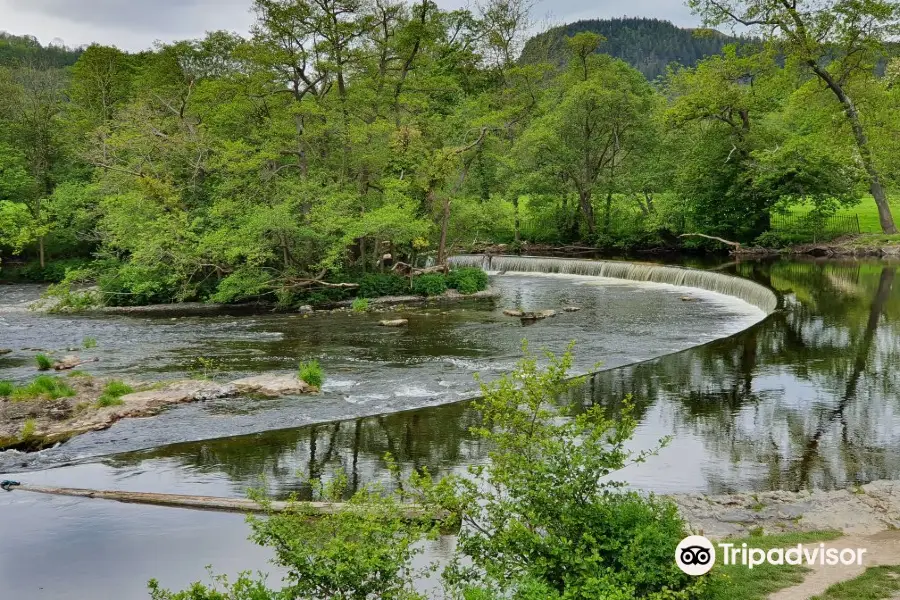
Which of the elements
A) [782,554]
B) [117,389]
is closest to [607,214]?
[117,389]

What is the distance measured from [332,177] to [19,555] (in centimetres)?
2727

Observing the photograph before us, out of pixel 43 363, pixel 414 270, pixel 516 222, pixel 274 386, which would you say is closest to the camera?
pixel 274 386

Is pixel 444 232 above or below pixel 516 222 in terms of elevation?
below

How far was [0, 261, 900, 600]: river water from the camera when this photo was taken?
11.5m

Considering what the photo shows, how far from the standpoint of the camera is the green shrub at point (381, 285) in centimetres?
3484

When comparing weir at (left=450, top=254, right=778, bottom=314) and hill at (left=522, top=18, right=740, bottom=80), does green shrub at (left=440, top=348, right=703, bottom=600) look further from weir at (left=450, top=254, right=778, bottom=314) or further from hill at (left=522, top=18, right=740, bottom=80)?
hill at (left=522, top=18, right=740, bottom=80)

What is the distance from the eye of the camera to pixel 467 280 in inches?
1465

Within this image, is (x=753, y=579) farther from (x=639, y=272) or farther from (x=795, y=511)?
(x=639, y=272)

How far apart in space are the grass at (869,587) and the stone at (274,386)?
1333cm

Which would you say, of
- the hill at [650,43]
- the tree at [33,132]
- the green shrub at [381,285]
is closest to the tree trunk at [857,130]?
the green shrub at [381,285]

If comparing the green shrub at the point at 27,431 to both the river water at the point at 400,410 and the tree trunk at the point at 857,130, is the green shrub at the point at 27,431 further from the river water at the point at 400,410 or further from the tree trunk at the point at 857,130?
the tree trunk at the point at 857,130

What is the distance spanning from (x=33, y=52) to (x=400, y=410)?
85746mm

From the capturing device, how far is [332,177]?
1433 inches

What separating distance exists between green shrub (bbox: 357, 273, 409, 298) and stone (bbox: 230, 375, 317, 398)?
15300mm
